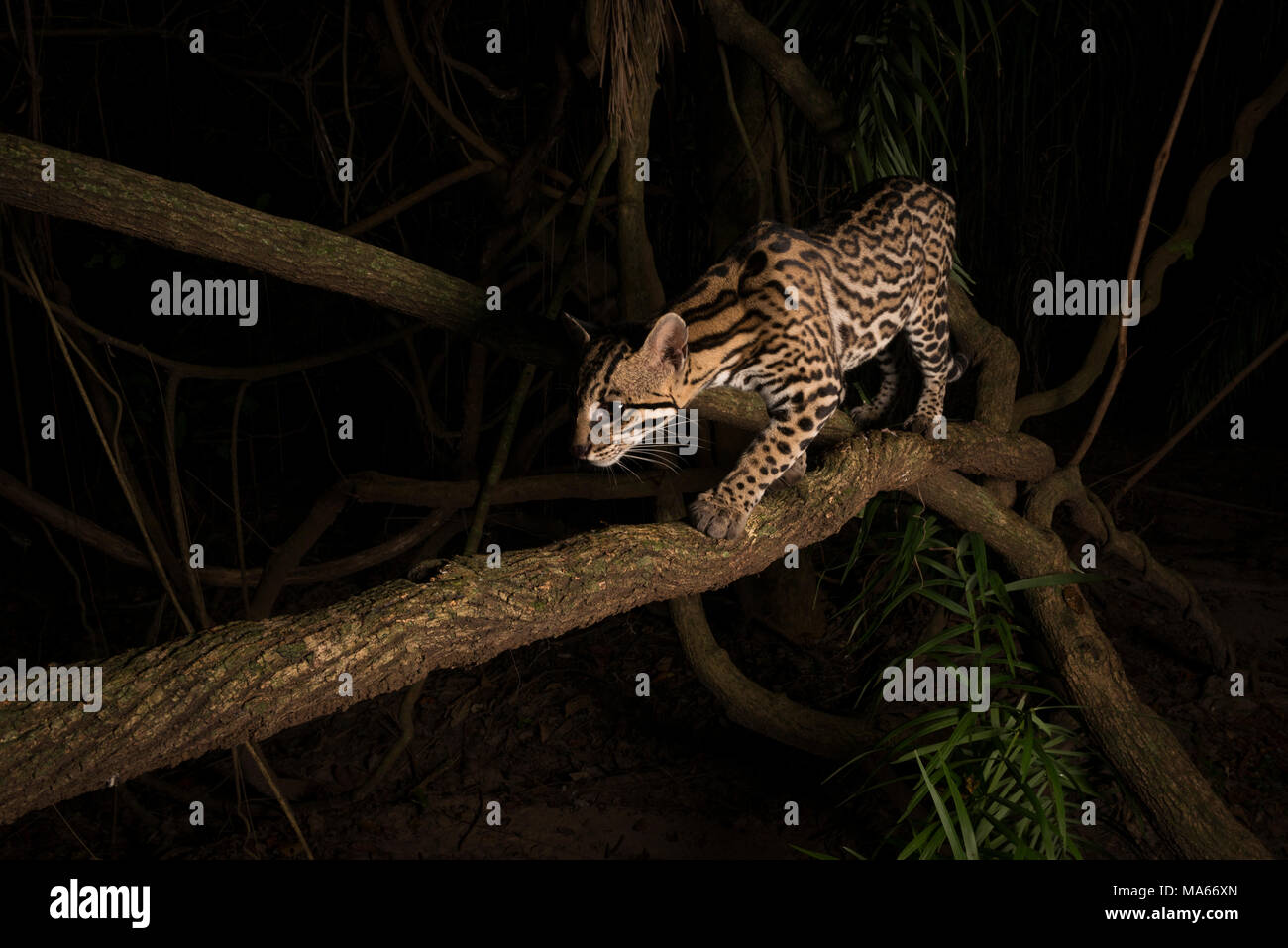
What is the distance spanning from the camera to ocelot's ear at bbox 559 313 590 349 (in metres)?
3.01

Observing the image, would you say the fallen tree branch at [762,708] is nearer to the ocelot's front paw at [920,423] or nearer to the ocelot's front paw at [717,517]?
the ocelot's front paw at [920,423]

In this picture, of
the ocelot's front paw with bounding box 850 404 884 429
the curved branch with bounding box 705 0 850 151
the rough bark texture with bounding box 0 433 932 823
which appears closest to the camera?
the rough bark texture with bounding box 0 433 932 823

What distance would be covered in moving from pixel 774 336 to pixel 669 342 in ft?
1.43

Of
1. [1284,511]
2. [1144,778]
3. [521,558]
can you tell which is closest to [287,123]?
[521,558]

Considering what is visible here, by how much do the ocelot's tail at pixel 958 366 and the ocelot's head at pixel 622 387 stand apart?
1.53 m

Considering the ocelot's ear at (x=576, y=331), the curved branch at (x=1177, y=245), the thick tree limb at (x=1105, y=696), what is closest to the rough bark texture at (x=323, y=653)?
the ocelot's ear at (x=576, y=331)

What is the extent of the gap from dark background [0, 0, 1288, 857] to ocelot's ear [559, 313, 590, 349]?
1.12 m

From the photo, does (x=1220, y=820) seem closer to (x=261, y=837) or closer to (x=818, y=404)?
(x=818, y=404)

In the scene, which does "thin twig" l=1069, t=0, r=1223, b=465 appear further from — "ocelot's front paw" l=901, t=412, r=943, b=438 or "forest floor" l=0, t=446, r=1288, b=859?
"forest floor" l=0, t=446, r=1288, b=859

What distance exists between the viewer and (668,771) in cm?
535

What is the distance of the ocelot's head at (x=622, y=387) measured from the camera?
2818mm

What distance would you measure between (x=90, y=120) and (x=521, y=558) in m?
4.53

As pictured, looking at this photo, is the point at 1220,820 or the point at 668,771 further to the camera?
the point at 668,771

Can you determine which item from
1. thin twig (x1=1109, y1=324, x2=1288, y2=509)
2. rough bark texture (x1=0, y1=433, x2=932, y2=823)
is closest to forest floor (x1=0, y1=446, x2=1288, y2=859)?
thin twig (x1=1109, y1=324, x2=1288, y2=509)
